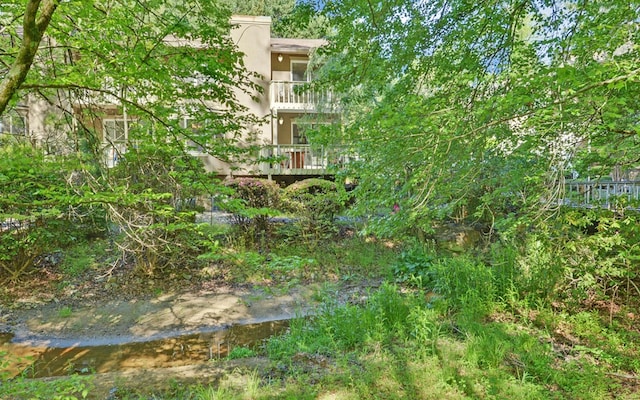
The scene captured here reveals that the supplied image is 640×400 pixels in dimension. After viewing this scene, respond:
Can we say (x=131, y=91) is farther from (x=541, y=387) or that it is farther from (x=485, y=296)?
(x=485, y=296)

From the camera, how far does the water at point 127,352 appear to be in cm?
454

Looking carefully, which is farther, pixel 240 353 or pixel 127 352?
pixel 127 352

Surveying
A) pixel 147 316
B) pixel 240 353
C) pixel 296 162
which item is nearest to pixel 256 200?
pixel 147 316

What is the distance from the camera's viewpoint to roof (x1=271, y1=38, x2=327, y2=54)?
1487cm

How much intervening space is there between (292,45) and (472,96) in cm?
1268

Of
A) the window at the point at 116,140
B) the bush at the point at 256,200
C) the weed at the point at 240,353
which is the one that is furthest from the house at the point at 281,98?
the weed at the point at 240,353

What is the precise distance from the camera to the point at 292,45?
15281 mm

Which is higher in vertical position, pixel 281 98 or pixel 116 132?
pixel 281 98

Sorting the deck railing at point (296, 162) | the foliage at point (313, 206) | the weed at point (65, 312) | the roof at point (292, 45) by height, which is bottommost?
the weed at point (65, 312)

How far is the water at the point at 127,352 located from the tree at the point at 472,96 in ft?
8.96

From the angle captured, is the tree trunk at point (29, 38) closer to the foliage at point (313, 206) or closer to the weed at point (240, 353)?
the weed at point (240, 353)

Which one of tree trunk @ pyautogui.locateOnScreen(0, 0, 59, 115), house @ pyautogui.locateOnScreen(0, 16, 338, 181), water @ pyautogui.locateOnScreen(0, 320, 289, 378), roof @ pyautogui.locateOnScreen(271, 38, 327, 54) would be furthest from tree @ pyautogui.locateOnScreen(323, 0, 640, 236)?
roof @ pyautogui.locateOnScreen(271, 38, 327, 54)

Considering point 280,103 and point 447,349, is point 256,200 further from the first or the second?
point 280,103

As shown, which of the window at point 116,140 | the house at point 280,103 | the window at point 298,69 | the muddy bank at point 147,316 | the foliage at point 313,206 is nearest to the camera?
the window at point 116,140
